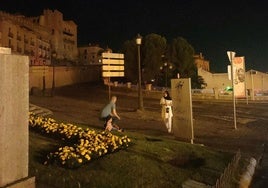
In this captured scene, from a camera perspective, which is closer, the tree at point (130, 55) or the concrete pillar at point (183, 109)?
the concrete pillar at point (183, 109)

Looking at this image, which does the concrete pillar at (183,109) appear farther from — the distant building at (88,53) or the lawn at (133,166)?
the distant building at (88,53)

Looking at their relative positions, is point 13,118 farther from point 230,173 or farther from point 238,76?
point 238,76

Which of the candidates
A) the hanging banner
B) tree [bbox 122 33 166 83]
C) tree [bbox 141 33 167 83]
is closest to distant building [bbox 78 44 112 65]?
tree [bbox 122 33 166 83]

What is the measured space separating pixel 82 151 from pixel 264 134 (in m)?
9.49

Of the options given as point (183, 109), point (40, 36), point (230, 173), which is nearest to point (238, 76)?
point (183, 109)

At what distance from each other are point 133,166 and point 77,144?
1.64 m

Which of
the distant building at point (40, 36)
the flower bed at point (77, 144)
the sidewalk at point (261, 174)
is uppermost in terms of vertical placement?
the distant building at point (40, 36)

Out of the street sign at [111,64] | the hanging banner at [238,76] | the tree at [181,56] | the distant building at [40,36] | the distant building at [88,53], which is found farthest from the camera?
the distant building at [88,53]

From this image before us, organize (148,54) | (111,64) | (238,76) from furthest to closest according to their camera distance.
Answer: (148,54)
(238,76)
(111,64)

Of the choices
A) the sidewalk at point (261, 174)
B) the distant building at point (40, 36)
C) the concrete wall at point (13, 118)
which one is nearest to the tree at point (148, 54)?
the distant building at point (40, 36)

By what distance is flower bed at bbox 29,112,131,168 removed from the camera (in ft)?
21.8

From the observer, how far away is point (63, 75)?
50375 mm

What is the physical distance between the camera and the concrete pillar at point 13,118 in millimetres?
4020

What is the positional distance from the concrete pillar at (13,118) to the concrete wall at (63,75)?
33.2 m
